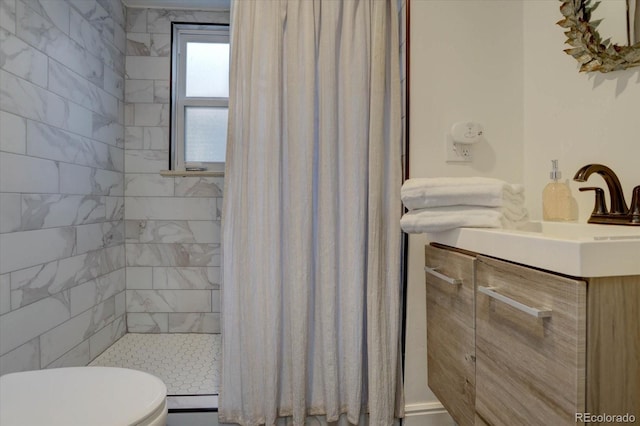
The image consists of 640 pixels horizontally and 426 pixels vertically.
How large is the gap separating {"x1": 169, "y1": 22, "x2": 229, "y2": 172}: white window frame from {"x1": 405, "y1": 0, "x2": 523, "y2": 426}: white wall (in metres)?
1.43

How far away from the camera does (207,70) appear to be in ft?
7.52

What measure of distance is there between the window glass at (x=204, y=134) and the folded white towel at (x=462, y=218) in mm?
1608

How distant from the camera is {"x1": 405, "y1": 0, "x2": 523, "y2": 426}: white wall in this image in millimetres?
1340

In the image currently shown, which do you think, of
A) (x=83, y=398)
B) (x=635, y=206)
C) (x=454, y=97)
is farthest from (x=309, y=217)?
(x=635, y=206)

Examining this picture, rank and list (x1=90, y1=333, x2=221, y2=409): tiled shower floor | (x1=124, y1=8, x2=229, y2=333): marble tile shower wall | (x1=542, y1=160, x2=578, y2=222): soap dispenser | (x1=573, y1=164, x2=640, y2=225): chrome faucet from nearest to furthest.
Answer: (x1=573, y1=164, x2=640, y2=225): chrome faucet
(x1=542, y1=160, x2=578, y2=222): soap dispenser
(x1=90, y1=333, x2=221, y2=409): tiled shower floor
(x1=124, y1=8, x2=229, y2=333): marble tile shower wall

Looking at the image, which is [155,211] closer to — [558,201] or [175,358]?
[175,358]

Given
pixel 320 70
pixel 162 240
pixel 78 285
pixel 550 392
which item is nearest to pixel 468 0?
pixel 320 70

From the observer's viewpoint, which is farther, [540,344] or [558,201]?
[558,201]

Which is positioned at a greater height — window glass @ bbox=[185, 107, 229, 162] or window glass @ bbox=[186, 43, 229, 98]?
window glass @ bbox=[186, 43, 229, 98]

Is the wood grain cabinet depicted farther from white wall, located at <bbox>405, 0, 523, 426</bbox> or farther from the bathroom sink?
white wall, located at <bbox>405, 0, 523, 426</bbox>

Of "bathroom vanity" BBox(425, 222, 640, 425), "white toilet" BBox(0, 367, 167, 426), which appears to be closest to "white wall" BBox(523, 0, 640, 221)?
"bathroom vanity" BBox(425, 222, 640, 425)

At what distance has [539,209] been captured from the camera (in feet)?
4.29

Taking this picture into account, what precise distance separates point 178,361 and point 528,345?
1.70 metres

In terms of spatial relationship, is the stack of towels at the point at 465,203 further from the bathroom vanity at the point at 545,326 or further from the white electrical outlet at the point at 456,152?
the white electrical outlet at the point at 456,152
